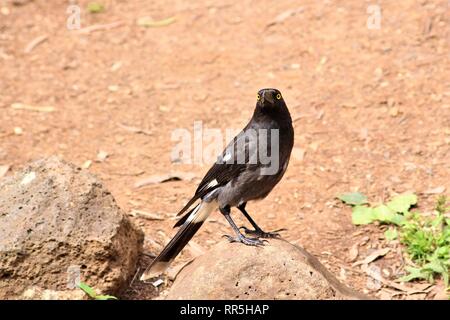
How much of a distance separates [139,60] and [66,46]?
4.26 ft

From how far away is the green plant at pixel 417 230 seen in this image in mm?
6672

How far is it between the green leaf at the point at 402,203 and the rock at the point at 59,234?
110 inches

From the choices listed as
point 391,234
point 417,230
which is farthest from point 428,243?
point 391,234

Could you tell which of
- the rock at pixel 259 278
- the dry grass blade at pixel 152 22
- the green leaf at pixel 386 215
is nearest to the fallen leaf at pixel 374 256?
the green leaf at pixel 386 215

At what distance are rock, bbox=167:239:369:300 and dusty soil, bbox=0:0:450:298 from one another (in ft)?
4.43

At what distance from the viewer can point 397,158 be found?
832cm

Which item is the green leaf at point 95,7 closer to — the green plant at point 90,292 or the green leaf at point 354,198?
the green leaf at point 354,198

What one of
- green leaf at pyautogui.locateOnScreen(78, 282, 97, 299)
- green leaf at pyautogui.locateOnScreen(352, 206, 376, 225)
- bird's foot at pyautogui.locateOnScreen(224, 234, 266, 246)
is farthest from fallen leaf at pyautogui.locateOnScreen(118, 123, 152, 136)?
bird's foot at pyautogui.locateOnScreen(224, 234, 266, 246)

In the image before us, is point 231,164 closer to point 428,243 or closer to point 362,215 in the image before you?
point 362,215

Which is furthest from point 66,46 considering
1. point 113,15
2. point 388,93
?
point 388,93

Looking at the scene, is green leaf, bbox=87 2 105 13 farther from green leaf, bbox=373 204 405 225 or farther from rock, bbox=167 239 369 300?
rock, bbox=167 239 369 300

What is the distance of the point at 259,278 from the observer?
5312mm

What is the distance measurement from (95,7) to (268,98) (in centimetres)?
692
